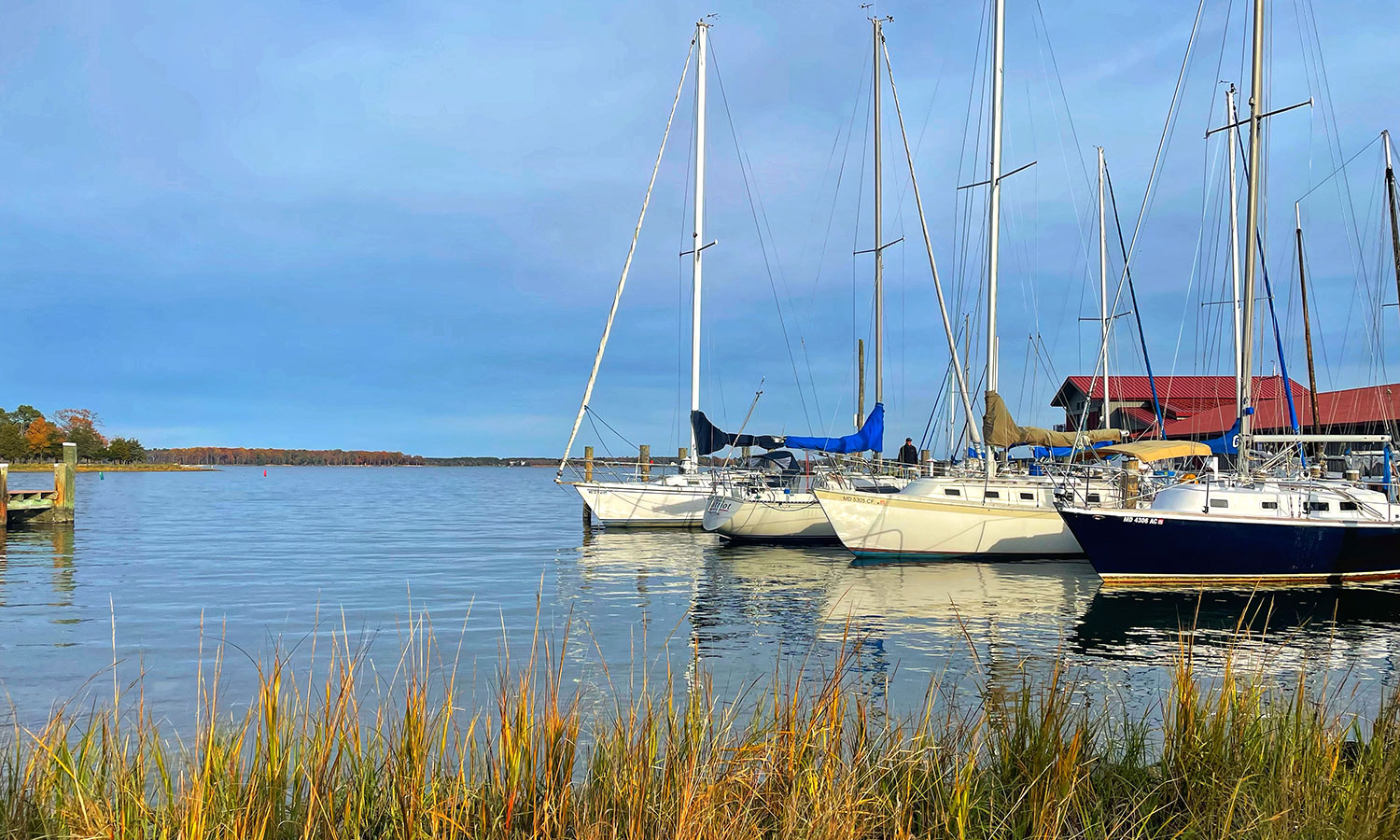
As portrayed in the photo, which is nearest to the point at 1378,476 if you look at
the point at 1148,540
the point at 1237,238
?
the point at 1237,238

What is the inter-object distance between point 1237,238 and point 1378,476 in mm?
7744

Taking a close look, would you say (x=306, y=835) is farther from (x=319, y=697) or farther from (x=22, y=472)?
(x=22, y=472)

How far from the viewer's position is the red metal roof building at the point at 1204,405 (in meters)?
43.8

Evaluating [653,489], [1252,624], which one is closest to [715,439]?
[653,489]

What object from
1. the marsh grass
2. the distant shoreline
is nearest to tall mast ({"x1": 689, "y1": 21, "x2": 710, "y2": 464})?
the marsh grass

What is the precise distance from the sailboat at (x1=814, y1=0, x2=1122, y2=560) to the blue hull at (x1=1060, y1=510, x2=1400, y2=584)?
4.09 meters

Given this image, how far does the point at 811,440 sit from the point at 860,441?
1454 mm

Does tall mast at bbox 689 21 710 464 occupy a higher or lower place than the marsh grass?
higher

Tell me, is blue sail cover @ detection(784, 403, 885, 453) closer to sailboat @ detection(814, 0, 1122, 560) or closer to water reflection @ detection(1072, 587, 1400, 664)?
sailboat @ detection(814, 0, 1122, 560)

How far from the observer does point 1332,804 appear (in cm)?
471

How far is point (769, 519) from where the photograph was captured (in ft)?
91.7

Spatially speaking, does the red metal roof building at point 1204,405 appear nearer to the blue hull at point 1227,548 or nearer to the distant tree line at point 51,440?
the blue hull at point 1227,548

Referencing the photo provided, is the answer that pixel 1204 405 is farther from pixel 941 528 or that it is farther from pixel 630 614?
pixel 630 614

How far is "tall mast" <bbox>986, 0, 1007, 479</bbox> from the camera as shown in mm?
25078
